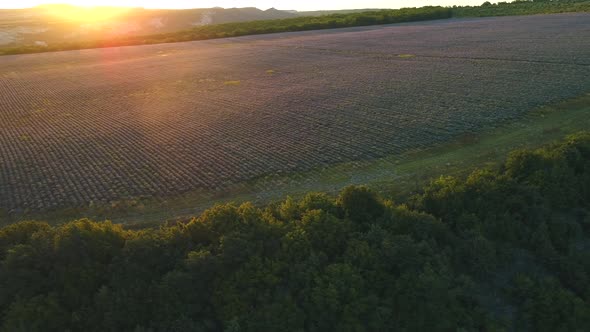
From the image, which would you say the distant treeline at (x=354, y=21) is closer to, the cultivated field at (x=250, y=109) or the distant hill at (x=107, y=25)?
the distant hill at (x=107, y=25)

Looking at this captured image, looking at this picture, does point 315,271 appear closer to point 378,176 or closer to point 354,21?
point 378,176

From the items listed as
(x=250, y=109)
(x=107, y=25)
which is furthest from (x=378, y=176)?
(x=107, y=25)

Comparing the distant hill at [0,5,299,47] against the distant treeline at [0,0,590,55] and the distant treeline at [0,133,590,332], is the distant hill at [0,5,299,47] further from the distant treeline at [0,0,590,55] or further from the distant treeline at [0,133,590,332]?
the distant treeline at [0,133,590,332]

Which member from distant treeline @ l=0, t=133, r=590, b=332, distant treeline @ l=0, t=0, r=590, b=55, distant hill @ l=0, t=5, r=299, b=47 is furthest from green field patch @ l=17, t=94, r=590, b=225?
distant hill @ l=0, t=5, r=299, b=47

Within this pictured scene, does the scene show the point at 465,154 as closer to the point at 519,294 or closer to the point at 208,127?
the point at 519,294

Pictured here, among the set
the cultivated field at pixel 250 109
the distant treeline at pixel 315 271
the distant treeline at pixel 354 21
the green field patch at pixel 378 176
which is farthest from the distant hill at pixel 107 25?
the distant treeline at pixel 315 271

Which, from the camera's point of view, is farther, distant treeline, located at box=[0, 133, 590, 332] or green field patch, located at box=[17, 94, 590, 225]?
green field patch, located at box=[17, 94, 590, 225]
